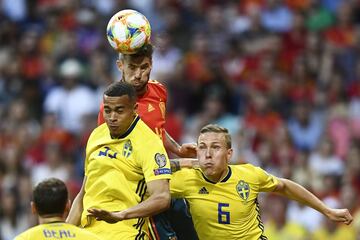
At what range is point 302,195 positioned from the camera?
10.1 meters

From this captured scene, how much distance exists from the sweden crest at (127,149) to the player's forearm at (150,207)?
1.31 ft

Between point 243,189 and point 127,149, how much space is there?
1404 millimetres

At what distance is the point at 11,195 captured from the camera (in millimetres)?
16500

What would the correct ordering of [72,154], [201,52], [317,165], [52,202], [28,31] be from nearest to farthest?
[52,202] < [317,165] < [72,154] < [201,52] < [28,31]

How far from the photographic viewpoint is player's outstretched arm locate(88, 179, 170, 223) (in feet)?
28.2

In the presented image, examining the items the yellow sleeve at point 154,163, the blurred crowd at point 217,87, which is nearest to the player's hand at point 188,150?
the yellow sleeve at point 154,163

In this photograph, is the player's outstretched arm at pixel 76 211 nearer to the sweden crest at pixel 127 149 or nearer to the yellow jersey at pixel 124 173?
the yellow jersey at pixel 124 173

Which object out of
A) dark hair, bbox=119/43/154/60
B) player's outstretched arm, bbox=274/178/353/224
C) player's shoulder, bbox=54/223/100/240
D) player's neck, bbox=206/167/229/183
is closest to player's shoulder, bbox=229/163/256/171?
player's neck, bbox=206/167/229/183

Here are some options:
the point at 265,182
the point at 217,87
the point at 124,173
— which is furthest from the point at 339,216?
the point at 217,87

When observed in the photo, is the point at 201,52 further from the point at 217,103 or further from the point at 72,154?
the point at 72,154

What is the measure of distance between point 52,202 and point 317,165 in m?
8.76

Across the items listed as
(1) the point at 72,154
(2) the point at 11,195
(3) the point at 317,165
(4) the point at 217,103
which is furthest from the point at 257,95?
(2) the point at 11,195

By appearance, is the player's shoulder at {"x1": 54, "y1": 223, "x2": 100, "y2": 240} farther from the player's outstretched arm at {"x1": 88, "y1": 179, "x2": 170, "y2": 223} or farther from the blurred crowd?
the blurred crowd

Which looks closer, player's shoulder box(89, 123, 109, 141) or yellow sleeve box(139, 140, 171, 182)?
yellow sleeve box(139, 140, 171, 182)
